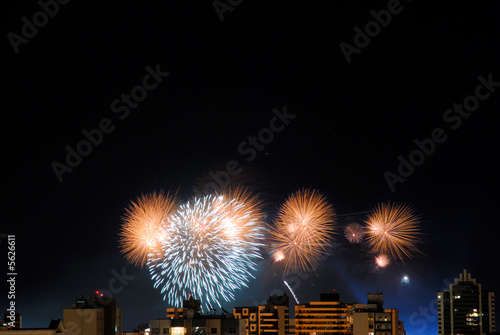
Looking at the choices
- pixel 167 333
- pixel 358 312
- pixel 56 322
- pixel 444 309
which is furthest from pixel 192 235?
pixel 444 309

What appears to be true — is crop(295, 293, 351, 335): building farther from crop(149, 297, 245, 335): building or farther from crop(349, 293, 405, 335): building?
crop(149, 297, 245, 335): building

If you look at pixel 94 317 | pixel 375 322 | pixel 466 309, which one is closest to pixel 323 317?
pixel 466 309

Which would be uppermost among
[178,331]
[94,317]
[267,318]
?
[267,318]

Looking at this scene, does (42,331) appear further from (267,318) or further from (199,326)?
(267,318)

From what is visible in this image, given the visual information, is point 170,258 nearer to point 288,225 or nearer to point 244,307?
point 288,225

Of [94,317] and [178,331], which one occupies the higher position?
[94,317]

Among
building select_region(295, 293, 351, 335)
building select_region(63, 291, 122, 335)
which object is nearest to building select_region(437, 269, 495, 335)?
building select_region(295, 293, 351, 335)

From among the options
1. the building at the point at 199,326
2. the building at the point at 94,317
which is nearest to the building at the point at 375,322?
the building at the point at 199,326
